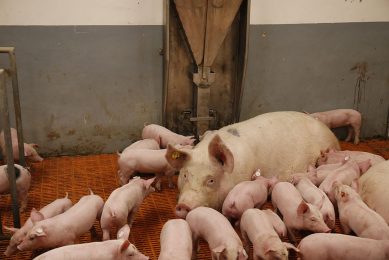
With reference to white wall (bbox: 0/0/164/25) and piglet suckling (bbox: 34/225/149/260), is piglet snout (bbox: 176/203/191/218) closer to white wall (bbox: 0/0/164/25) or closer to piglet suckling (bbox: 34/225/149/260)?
piglet suckling (bbox: 34/225/149/260)

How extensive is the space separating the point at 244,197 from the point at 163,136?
1.58 metres

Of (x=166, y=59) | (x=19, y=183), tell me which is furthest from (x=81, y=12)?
(x=19, y=183)

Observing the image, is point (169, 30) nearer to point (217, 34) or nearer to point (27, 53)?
point (217, 34)

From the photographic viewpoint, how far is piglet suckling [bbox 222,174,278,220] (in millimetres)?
3721

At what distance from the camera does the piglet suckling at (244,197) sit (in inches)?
146

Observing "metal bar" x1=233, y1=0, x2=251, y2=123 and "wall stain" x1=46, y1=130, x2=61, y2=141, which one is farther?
"wall stain" x1=46, y1=130, x2=61, y2=141

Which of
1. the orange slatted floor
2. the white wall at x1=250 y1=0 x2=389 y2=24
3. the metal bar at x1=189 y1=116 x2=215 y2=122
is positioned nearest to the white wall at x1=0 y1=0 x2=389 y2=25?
the white wall at x1=250 y1=0 x2=389 y2=24

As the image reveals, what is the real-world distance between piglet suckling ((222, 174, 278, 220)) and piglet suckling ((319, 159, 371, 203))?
0.53m

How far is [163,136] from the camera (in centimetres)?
509

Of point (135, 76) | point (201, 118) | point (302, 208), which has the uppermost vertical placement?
point (135, 76)

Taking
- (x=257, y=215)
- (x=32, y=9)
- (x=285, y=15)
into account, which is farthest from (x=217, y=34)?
(x=257, y=215)

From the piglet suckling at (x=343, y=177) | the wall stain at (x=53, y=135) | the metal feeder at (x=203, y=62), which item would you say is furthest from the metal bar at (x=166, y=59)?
the piglet suckling at (x=343, y=177)

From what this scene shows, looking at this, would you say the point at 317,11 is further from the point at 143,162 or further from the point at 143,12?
the point at 143,162

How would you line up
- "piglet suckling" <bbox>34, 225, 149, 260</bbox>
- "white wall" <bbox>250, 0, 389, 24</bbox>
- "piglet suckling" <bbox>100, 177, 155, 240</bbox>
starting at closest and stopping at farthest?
"piglet suckling" <bbox>34, 225, 149, 260</bbox>, "piglet suckling" <bbox>100, 177, 155, 240</bbox>, "white wall" <bbox>250, 0, 389, 24</bbox>
